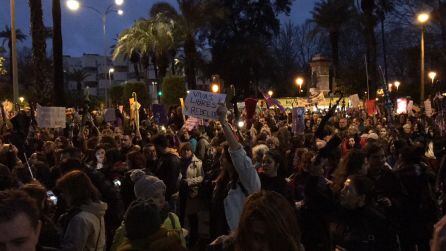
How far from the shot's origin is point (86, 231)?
14.9 feet

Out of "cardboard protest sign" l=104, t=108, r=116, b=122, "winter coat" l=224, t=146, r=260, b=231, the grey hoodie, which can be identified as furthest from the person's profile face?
"cardboard protest sign" l=104, t=108, r=116, b=122

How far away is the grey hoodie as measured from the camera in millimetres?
4457

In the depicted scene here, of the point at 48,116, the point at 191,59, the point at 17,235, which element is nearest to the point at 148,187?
the point at 17,235

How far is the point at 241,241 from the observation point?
9.96 feet

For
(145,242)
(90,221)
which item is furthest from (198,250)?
(145,242)

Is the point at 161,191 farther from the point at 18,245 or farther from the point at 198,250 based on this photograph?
the point at 198,250

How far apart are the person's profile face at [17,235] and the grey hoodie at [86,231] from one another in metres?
1.33

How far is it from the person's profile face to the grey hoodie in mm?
1326

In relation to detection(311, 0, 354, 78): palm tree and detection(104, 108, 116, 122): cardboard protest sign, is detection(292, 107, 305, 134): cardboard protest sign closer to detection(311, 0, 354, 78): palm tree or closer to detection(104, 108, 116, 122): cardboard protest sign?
detection(104, 108, 116, 122): cardboard protest sign

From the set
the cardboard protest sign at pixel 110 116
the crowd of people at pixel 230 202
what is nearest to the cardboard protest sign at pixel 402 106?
the cardboard protest sign at pixel 110 116

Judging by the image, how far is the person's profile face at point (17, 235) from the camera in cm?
304

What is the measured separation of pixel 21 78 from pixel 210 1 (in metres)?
44.6

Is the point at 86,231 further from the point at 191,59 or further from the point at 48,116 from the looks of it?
the point at 191,59

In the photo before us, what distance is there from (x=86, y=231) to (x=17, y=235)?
1.49 metres
